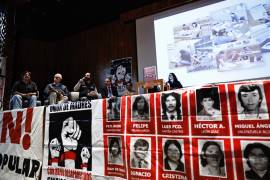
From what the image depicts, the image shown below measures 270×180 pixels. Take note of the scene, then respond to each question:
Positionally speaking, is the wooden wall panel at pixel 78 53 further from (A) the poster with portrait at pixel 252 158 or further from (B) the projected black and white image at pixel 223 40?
(A) the poster with portrait at pixel 252 158

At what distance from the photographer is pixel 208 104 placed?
1.07m

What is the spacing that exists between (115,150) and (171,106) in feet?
1.40

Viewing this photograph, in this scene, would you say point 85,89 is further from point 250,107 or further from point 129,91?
point 250,107

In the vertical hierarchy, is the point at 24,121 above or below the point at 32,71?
below

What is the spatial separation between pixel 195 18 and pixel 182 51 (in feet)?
1.89

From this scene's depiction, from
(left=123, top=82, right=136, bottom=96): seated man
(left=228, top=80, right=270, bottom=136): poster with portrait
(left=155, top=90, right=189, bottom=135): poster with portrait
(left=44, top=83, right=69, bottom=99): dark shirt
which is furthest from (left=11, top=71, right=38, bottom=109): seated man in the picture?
(left=228, top=80, right=270, bottom=136): poster with portrait

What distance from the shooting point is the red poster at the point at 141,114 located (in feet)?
4.02

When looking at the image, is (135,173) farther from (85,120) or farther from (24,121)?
(24,121)

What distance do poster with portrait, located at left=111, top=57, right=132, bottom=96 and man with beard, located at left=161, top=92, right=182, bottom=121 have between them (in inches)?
142

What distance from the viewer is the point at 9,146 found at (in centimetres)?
194

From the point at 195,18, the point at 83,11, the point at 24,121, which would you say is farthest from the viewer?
the point at 83,11

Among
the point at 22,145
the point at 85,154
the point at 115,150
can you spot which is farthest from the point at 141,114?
the point at 22,145

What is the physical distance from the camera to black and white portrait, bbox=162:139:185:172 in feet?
3.64

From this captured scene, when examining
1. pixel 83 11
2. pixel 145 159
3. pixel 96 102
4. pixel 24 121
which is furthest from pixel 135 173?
pixel 83 11
